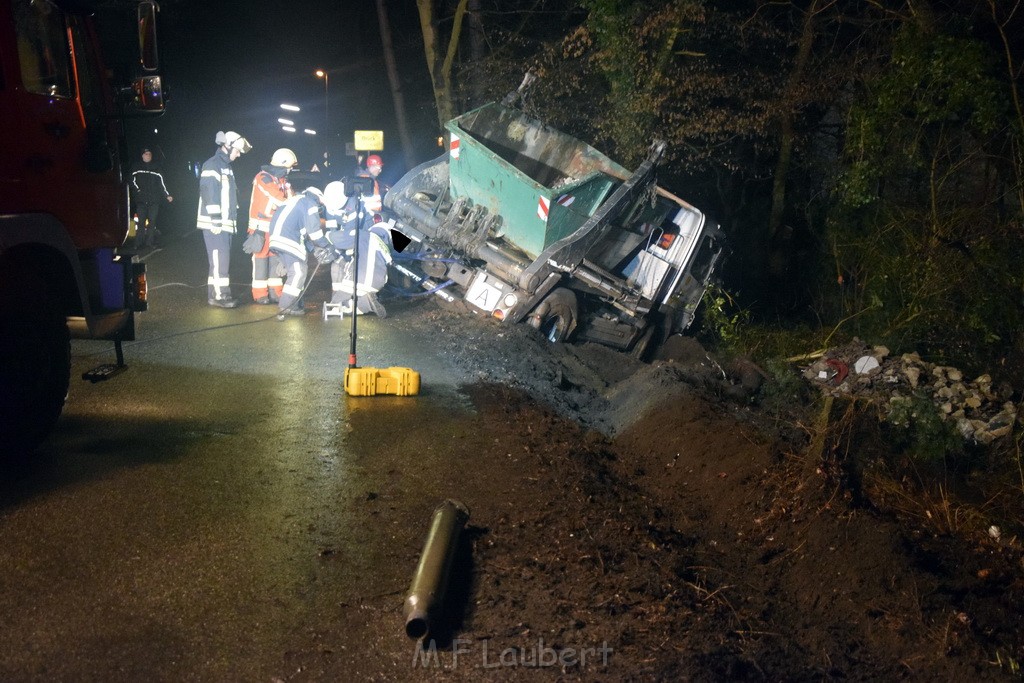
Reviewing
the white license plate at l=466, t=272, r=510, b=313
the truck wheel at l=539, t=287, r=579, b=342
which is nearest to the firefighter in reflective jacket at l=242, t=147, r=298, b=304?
the white license plate at l=466, t=272, r=510, b=313

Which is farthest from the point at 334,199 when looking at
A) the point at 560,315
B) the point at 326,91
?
the point at 326,91

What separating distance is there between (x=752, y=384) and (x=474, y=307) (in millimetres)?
3308

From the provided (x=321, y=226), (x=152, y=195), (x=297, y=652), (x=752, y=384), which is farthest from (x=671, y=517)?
(x=152, y=195)

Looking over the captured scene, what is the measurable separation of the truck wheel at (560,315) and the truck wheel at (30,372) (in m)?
5.48

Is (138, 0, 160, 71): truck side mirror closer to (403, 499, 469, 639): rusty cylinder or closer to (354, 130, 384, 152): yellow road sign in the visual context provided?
(403, 499, 469, 639): rusty cylinder

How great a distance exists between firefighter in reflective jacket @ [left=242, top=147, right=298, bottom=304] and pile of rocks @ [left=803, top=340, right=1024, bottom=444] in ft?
22.0

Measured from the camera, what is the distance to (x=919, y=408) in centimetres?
770

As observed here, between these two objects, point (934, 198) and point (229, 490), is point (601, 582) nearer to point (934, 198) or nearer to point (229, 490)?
point (229, 490)

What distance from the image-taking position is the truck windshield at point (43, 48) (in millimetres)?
4465

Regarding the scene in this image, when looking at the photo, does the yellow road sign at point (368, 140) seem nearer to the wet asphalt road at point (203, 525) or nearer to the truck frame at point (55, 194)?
the wet asphalt road at point (203, 525)

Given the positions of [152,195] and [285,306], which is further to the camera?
[152,195]

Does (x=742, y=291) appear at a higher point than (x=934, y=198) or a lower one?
lower

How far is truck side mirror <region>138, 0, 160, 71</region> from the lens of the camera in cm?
521

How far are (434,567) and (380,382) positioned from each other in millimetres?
A: 3359
